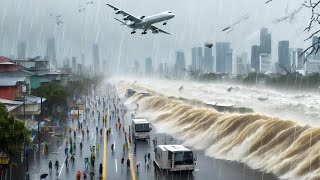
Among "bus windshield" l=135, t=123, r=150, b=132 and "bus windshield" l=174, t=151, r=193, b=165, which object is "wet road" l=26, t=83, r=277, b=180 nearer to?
"bus windshield" l=174, t=151, r=193, b=165

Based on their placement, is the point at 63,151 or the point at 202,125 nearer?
the point at 63,151

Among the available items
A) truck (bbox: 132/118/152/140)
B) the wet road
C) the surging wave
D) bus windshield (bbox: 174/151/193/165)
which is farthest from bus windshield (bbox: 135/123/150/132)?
bus windshield (bbox: 174/151/193/165)

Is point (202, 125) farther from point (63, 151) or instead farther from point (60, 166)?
point (60, 166)

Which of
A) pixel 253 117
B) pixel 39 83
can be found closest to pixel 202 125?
pixel 253 117

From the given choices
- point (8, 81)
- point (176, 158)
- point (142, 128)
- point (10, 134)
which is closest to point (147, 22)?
point (176, 158)

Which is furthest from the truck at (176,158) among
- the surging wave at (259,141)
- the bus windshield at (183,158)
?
the surging wave at (259,141)

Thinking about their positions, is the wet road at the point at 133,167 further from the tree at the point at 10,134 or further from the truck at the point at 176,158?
the tree at the point at 10,134
